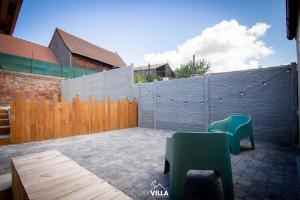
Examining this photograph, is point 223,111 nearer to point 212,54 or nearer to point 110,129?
point 110,129

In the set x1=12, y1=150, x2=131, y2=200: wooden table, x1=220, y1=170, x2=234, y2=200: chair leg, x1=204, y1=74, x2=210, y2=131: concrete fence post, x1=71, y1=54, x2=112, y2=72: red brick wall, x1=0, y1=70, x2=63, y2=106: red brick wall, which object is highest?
Result: x1=71, y1=54, x2=112, y2=72: red brick wall

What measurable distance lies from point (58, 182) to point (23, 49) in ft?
74.1

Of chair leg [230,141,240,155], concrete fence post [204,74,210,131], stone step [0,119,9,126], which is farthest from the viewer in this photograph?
concrete fence post [204,74,210,131]

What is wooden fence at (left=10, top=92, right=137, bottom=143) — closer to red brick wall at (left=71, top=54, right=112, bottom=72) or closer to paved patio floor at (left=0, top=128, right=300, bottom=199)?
paved patio floor at (left=0, top=128, right=300, bottom=199)

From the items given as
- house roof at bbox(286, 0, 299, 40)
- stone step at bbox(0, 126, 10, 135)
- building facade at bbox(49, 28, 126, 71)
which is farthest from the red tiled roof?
house roof at bbox(286, 0, 299, 40)

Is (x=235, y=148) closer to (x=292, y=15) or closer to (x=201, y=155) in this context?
(x=201, y=155)

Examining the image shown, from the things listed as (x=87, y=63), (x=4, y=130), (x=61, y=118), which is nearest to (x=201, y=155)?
(x=61, y=118)

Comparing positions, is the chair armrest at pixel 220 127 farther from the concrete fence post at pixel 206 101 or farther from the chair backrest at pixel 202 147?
the concrete fence post at pixel 206 101

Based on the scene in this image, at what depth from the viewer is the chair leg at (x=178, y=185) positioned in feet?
6.06

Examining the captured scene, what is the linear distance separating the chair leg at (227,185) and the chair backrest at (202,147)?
150 mm

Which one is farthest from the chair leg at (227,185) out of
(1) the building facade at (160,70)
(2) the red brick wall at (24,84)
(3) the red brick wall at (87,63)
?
(1) the building facade at (160,70)

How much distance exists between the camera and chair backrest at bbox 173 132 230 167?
192 centimetres

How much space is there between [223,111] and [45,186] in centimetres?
589

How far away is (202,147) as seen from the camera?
6.38 ft
